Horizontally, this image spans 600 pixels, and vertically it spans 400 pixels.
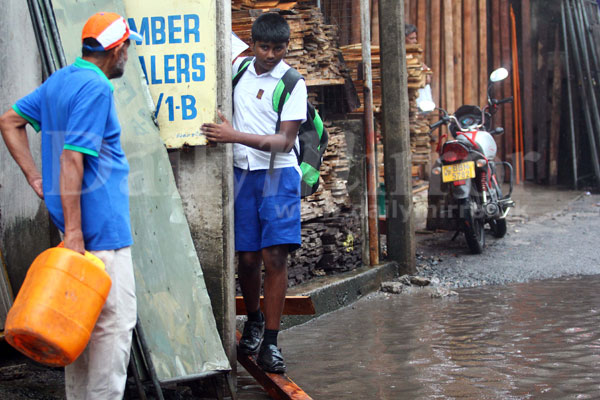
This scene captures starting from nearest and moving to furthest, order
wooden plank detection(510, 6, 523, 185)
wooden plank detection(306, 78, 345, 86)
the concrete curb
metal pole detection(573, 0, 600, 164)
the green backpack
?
1. the green backpack
2. the concrete curb
3. wooden plank detection(306, 78, 345, 86)
4. metal pole detection(573, 0, 600, 164)
5. wooden plank detection(510, 6, 523, 185)

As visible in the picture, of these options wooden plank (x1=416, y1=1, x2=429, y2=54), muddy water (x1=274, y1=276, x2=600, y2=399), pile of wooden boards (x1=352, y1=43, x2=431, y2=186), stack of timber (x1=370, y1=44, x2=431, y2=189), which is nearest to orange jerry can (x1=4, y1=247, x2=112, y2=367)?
muddy water (x1=274, y1=276, x2=600, y2=399)

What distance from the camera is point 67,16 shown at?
3822 millimetres

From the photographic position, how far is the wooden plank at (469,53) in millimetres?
13484

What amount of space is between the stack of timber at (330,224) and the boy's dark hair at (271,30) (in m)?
2.49

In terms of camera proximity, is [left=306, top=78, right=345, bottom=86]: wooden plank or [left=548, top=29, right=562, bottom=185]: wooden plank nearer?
[left=306, top=78, right=345, bottom=86]: wooden plank

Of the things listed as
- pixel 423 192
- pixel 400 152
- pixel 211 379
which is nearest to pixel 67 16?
pixel 211 379

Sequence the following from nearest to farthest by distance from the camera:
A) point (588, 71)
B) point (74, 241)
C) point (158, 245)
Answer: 1. point (74, 241)
2. point (158, 245)
3. point (588, 71)

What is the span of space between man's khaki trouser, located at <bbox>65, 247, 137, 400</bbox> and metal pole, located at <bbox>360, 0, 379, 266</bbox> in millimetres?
4457

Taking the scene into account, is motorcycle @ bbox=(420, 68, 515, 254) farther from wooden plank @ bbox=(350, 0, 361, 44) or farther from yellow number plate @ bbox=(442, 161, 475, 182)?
wooden plank @ bbox=(350, 0, 361, 44)

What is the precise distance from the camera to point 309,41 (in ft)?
22.1

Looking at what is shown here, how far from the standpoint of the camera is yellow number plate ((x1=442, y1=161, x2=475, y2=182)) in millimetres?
8344

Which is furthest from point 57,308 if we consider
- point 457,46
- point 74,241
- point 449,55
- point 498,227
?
point 457,46

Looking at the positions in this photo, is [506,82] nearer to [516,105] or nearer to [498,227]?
[516,105]

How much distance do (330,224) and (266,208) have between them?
110 inches
